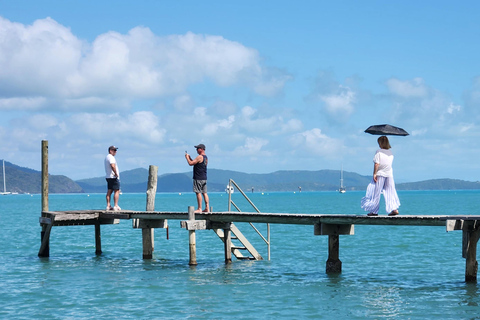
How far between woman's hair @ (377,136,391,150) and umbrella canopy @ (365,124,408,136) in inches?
6.3

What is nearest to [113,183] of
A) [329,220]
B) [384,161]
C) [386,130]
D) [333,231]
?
[333,231]

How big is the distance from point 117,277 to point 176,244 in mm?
13978

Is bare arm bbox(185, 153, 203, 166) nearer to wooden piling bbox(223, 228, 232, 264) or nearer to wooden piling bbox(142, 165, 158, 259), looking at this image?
wooden piling bbox(223, 228, 232, 264)

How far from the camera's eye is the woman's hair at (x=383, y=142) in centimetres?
1617

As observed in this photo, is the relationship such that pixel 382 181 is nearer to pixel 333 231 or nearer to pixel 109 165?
pixel 333 231

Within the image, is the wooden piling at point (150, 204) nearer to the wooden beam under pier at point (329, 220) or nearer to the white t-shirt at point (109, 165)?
the wooden beam under pier at point (329, 220)

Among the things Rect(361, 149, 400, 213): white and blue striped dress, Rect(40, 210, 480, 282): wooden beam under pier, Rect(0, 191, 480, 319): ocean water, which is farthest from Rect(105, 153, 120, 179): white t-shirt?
Rect(361, 149, 400, 213): white and blue striped dress

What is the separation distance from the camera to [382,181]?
1642cm

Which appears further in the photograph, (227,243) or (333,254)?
(227,243)

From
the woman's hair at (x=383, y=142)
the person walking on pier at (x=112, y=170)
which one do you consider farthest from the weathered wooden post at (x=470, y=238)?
the person walking on pier at (x=112, y=170)

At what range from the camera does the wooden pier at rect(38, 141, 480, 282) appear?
1582 cm

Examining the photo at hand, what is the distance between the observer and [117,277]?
738 inches

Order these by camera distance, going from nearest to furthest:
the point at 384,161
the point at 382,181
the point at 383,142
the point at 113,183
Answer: the point at 383,142 < the point at 384,161 < the point at 382,181 < the point at 113,183

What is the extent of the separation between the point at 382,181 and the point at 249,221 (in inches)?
159
